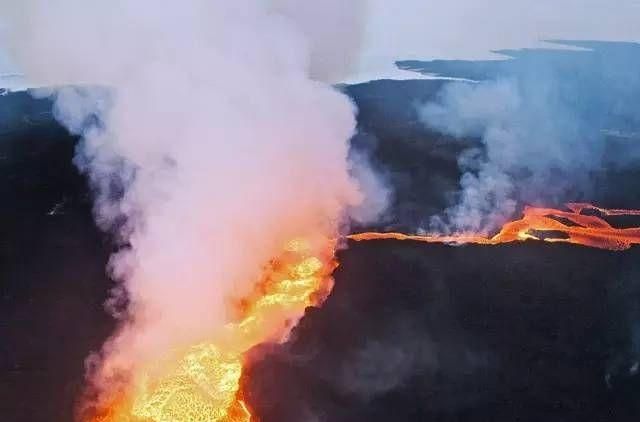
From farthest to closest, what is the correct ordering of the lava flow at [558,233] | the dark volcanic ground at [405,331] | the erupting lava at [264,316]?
the lava flow at [558,233] < the erupting lava at [264,316] < the dark volcanic ground at [405,331]

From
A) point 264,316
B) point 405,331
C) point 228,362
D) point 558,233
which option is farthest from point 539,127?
point 228,362

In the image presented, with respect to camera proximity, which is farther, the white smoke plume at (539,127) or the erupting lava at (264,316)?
the white smoke plume at (539,127)

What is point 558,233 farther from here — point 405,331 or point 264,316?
point 264,316

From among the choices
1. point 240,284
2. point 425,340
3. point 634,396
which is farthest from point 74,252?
point 634,396

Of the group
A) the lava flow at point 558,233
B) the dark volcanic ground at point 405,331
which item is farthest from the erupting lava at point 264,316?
the dark volcanic ground at point 405,331

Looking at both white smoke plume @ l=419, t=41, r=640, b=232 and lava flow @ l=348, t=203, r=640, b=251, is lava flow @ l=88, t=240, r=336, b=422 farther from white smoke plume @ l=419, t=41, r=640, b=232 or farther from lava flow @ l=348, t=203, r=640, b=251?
white smoke plume @ l=419, t=41, r=640, b=232

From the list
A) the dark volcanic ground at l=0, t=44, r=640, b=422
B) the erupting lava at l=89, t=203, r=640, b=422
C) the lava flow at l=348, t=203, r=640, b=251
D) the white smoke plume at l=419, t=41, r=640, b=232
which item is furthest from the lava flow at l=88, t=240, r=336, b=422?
the white smoke plume at l=419, t=41, r=640, b=232

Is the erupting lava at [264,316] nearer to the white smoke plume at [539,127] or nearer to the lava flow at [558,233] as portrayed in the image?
the lava flow at [558,233]
